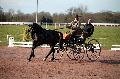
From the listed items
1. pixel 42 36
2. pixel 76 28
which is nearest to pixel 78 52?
pixel 76 28

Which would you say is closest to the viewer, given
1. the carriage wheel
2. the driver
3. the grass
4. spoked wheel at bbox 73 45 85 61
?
the driver

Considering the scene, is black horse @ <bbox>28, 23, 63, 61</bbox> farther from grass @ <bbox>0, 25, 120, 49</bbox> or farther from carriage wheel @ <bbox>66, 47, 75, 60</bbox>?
grass @ <bbox>0, 25, 120, 49</bbox>

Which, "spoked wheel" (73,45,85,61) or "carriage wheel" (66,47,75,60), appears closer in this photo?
"spoked wheel" (73,45,85,61)

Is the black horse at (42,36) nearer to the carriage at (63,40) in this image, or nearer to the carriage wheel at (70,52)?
the carriage at (63,40)

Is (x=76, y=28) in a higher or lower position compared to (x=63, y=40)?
higher

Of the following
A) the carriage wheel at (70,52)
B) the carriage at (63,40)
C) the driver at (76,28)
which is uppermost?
the driver at (76,28)

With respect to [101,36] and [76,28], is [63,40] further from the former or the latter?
[101,36]

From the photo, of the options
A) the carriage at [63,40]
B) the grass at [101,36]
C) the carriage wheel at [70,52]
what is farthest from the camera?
the grass at [101,36]

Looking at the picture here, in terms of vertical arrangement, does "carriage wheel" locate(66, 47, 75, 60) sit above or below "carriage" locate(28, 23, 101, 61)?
below

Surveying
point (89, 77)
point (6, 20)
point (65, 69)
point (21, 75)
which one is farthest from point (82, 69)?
point (6, 20)

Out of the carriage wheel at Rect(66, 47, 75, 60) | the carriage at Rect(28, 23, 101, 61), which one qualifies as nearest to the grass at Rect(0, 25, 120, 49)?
the carriage wheel at Rect(66, 47, 75, 60)

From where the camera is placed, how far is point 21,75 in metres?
11.7

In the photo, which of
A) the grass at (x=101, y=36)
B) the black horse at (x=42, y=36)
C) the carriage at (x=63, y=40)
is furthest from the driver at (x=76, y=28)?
the grass at (x=101, y=36)

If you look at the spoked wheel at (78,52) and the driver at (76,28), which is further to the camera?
the spoked wheel at (78,52)
